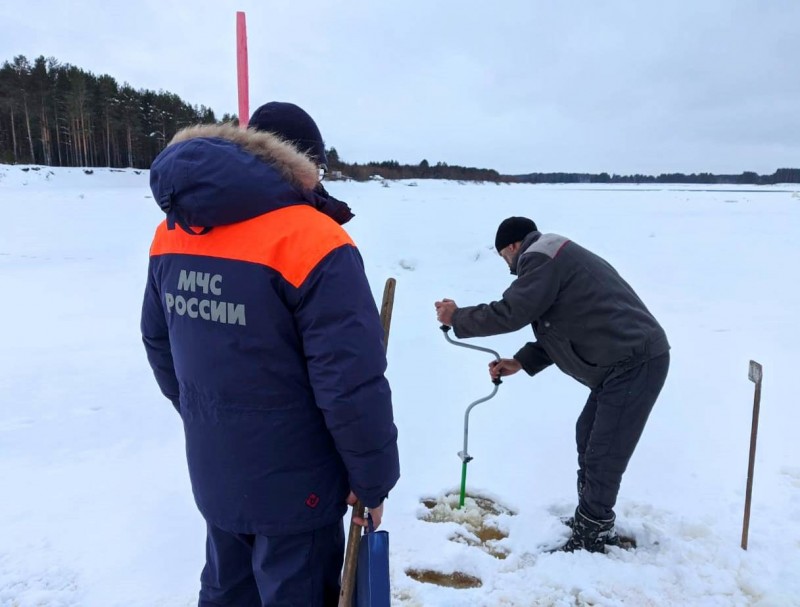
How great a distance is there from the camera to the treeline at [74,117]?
120 feet

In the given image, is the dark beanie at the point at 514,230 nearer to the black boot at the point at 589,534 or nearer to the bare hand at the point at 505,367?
the bare hand at the point at 505,367

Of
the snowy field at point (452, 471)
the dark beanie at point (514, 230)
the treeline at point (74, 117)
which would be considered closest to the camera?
the snowy field at point (452, 471)

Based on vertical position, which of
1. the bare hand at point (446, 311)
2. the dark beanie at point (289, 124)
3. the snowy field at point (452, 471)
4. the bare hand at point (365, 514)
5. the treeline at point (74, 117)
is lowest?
the snowy field at point (452, 471)

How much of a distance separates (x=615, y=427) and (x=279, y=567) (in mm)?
1693

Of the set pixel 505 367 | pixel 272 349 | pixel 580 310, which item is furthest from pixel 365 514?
pixel 505 367

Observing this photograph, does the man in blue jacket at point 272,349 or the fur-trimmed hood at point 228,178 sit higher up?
the fur-trimmed hood at point 228,178

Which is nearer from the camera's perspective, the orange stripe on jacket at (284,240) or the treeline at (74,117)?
the orange stripe on jacket at (284,240)

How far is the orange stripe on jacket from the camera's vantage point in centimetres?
134

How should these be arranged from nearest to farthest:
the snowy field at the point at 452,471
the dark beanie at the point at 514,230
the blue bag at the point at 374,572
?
the blue bag at the point at 374,572
the snowy field at the point at 452,471
the dark beanie at the point at 514,230

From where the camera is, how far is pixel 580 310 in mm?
2496

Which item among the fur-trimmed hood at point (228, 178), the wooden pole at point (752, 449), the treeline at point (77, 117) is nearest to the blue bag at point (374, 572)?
the fur-trimmed hood at point (228, 178)

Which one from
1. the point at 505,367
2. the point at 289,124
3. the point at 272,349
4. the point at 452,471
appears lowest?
the point at 452,471

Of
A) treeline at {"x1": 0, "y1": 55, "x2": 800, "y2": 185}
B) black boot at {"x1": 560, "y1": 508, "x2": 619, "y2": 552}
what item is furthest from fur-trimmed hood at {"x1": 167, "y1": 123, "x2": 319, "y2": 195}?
treeline at {"x1": 0, "y1": 55, "x2": 800, "y2": 185}

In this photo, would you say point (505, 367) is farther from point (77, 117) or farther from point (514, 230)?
point (77, 117)
